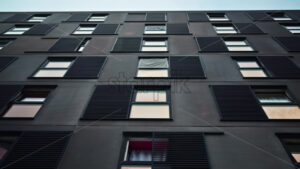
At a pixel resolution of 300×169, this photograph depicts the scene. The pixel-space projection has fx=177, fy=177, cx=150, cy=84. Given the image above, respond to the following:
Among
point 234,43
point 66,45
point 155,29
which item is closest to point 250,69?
point 234,43

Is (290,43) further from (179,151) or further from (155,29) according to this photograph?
(179,151)

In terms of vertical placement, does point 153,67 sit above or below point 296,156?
above

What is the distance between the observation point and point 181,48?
395 inches

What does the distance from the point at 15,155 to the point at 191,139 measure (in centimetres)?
499

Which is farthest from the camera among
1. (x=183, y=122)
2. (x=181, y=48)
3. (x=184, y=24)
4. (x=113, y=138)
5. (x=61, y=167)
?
(x=184, y=24)

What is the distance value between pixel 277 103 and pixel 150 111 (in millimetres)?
4632

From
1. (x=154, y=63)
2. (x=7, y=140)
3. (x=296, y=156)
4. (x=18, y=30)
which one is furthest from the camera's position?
(x=18, y=30)

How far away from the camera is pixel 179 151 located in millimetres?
4984

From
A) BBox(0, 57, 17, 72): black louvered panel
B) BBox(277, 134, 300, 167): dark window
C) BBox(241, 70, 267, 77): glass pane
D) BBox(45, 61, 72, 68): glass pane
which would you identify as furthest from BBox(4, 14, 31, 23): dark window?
BBox(277, 134, 300, 167): dark window

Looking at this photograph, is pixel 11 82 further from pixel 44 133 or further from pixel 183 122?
pixel 183 122

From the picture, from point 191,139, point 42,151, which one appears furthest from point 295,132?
point 42,151

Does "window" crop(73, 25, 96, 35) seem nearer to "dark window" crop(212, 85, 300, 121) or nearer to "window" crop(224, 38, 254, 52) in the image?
"window" crop(224, 38, 254, 52)

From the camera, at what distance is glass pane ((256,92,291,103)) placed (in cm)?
674

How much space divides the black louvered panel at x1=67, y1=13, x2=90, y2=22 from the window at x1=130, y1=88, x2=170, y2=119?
10.5 meters
